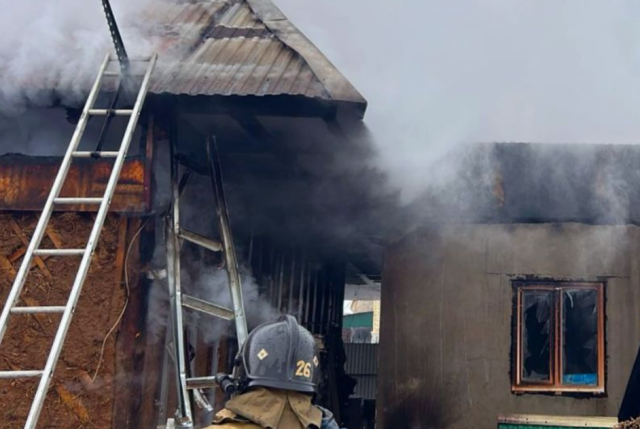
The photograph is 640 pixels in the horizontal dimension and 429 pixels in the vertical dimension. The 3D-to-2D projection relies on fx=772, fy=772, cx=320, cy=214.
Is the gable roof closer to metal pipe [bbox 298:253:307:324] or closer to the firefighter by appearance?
metal pipe [bbox 298:253:307:324]

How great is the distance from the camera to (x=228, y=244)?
19.6 ft

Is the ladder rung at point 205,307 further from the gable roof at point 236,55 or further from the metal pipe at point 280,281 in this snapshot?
the metal pipe at point 280,281

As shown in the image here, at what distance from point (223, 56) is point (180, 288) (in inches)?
74.0

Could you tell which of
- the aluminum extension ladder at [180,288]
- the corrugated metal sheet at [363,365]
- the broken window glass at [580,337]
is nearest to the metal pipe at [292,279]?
the aluminum extension ladder at [180,288]

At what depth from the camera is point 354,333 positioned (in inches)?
1014

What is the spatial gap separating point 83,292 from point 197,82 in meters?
1.75

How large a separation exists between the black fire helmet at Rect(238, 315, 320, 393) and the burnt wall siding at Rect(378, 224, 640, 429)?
4.13 m

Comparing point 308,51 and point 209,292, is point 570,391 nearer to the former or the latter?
point 209,292

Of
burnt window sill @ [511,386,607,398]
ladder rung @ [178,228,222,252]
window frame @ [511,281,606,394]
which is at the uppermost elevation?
ladder rung @ [178,228,222,252]

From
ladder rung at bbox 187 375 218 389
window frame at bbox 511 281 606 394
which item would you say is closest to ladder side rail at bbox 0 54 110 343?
ladder rung at bbox 187 375 218 389

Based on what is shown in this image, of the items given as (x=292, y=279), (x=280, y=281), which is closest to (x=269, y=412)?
(x=280, y=281)

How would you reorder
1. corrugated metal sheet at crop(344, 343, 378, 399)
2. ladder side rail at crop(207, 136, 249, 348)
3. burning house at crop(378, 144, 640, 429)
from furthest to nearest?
corrugated metal sheet at crop(344, 343, 378, 399)
burning house at crop(378, 144, 640, 429)
ladder side rail at crop(207, 136, 249, 348)

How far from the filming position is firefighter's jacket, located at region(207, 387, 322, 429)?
265 cm

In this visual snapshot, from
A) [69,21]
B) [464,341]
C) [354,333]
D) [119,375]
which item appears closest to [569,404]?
[464,341]
